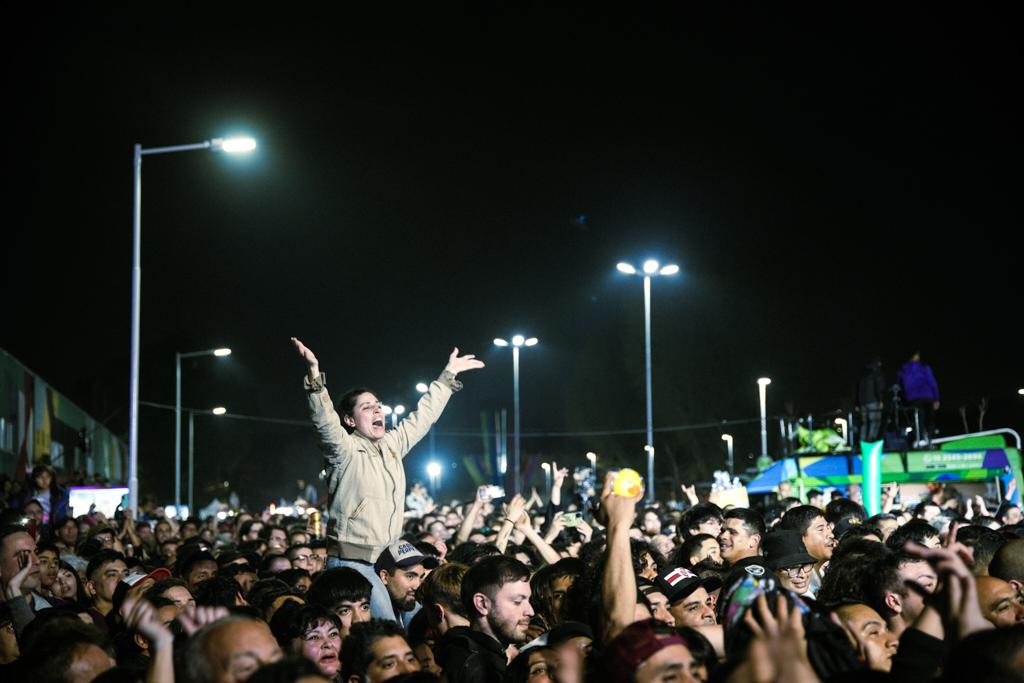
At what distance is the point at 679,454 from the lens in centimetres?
6003

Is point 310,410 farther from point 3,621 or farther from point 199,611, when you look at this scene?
point 199,611

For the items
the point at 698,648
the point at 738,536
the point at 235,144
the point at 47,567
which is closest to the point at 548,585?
the point at 738,536

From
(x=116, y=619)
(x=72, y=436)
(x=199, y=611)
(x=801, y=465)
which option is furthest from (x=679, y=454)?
(x=199, y=611)

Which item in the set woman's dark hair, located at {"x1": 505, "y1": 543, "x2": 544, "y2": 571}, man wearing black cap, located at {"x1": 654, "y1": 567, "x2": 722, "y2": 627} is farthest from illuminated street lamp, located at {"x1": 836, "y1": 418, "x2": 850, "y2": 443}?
man wearing black cap, located at {"x1": 654, "y1": 567, "x2": 722, "y2": 627}

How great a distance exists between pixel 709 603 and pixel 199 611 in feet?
10.5

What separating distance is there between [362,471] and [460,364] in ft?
4.30

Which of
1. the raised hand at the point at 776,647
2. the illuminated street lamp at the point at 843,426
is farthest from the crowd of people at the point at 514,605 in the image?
the illuminated street lamp at the point at 843,426

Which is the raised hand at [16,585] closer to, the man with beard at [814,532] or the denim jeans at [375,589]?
the denim jeans at [375,589]

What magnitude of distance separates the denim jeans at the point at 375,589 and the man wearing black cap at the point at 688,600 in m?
2.05

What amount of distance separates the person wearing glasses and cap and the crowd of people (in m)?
0.02

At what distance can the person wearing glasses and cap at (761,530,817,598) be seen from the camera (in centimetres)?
720

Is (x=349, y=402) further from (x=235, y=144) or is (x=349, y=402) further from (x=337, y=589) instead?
(x=235, y=144)

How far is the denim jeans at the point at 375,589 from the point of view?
7113mm

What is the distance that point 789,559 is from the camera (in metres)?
7.26
